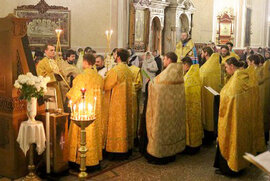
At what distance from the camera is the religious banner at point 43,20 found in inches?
418

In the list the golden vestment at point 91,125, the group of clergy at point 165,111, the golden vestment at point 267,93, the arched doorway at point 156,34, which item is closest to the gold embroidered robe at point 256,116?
the group of clergy at point 165,111

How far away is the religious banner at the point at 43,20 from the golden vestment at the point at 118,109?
550 cm

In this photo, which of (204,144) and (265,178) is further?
(204,144)

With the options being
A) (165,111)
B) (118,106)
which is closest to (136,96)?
(118,106)

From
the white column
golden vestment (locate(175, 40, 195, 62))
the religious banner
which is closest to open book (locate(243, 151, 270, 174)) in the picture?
golden vestment (locate(175, 40, 195, 62))

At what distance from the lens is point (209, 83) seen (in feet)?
24.2

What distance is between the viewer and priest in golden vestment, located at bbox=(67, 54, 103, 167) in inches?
210

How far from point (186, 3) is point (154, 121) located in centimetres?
Answer: 1304

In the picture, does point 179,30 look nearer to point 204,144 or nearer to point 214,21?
point 214,21

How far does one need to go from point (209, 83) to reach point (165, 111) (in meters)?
1.96

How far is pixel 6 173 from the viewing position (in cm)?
523

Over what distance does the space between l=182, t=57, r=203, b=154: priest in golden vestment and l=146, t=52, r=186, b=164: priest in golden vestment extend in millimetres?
503

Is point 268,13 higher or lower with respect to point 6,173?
higher

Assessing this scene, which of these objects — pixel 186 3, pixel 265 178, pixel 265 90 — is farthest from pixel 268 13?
pixel 265 178
